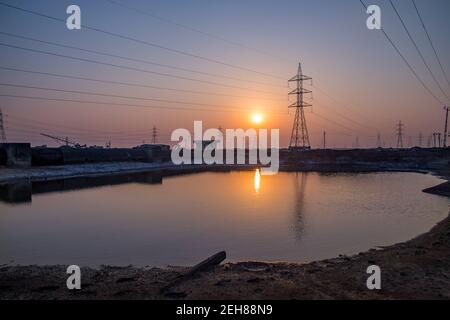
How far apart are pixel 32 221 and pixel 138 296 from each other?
45.5 ft

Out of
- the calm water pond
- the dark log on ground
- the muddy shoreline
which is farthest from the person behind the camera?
the calm water pond

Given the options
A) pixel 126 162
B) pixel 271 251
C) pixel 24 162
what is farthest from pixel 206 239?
pixel 126 162

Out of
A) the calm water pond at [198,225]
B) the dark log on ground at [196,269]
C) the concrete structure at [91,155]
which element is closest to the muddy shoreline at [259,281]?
the dark log on ground at [196,269]

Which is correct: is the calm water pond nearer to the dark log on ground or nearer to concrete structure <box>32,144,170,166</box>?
the dark log on ground

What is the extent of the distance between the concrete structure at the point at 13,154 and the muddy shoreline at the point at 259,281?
4051 cm

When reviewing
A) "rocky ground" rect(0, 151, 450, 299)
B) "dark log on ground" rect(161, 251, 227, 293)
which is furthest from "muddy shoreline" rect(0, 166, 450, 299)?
"dark log on ground" rect(161, 251, 227, 293)

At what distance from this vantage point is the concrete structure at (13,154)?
45.3 meters

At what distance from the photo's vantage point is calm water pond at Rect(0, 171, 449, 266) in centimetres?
1298

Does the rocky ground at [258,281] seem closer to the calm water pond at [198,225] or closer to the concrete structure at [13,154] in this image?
the calm water pond at [198,225]

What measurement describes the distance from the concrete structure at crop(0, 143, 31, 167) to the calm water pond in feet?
57.8

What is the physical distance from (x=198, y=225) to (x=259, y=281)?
9525mm
